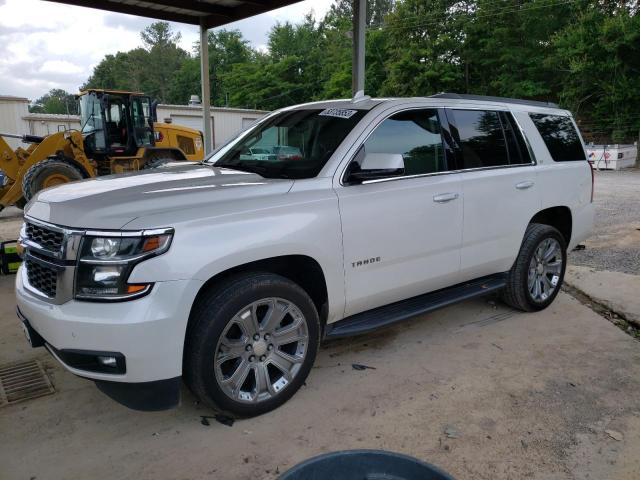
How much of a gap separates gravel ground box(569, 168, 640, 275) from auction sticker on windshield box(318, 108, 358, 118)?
461 cm

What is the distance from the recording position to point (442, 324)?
4781 mm

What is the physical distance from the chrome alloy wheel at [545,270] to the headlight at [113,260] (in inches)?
141

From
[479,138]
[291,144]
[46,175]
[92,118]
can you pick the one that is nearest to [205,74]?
[92,118]

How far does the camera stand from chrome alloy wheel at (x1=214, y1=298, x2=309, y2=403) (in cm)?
298

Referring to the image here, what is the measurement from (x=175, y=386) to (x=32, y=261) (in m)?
1.16

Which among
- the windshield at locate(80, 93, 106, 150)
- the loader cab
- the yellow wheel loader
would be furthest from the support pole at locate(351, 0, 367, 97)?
the windshield at locate(80, 93, 106, 150)

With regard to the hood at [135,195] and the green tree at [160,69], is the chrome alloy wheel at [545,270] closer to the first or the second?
the hood at [135,195]

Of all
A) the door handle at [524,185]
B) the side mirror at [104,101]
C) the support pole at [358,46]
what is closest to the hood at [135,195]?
the door handle at [524,185]

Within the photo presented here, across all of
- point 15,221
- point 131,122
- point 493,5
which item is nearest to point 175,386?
point 15,221

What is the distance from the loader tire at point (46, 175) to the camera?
391 inches

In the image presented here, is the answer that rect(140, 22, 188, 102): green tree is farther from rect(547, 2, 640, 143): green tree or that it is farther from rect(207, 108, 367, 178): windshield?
rect(207, 108, 367, 178): windshield

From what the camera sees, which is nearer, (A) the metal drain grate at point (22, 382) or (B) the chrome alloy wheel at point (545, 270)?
(A) the metal drain grate at point (22, 382)

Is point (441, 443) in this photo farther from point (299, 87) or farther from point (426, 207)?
point (299, 87)

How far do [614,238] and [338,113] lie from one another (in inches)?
263
